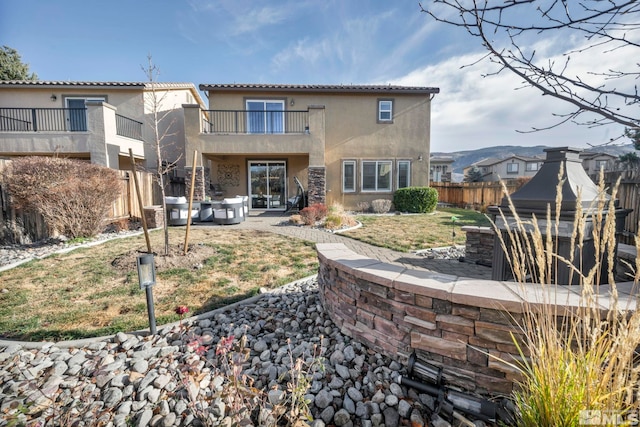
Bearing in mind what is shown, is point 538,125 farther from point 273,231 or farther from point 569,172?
point 273,231

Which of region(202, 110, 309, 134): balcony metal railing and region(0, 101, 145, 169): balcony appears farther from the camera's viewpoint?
region(202, 110, 309, 134): balcony metal railing

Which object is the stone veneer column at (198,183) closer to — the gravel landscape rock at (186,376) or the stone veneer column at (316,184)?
the stone veneer column at (316,184)

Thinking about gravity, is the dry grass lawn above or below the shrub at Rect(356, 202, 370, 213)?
below

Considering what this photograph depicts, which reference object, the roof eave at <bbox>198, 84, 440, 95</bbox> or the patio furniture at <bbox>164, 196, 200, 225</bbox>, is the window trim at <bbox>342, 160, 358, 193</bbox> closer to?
the roof eave at <bbox>198, 84, 440, 95</bbox>

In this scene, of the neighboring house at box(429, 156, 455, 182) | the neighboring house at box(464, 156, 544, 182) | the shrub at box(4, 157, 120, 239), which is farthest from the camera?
the neighboring house at box(464, 156, 544, 182)

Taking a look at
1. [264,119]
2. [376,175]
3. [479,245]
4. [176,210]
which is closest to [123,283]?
[176,210]

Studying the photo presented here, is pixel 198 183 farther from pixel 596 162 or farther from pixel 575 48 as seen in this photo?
pixel 596 162

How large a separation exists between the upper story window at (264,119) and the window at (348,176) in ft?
11.8

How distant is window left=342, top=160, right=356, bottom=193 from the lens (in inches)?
543

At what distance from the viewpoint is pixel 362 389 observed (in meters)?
2.29

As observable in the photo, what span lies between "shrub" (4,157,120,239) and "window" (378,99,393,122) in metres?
11.5

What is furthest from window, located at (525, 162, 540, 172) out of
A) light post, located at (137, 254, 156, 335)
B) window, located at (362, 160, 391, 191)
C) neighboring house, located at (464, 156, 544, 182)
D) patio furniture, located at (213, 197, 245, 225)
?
light post, located at (137, 254, 156, 335)

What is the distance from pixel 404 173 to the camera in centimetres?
1398

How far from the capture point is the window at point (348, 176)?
13.8 m
